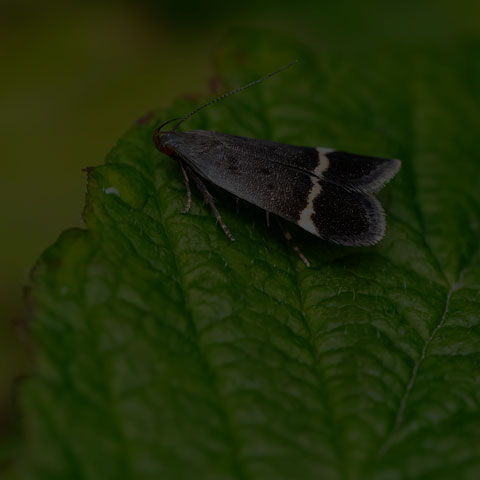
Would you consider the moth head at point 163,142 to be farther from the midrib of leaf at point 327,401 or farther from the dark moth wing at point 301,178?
the midrib of leaf at point 327,401

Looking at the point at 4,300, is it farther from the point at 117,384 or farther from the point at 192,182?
the point at 117,384

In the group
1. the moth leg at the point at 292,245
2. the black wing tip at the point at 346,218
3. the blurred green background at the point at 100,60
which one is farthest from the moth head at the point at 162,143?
the blurred green background at the point at 100,60

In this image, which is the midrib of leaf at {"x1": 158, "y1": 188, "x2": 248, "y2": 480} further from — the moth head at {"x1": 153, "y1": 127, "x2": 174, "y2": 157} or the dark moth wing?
the moth head at {"x1": 153, "y1": 127, "x2": 174, "y2": 157}

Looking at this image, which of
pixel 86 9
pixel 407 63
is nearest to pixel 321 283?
pixel 407 63

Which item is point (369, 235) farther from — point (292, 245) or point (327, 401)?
point (327, 401)

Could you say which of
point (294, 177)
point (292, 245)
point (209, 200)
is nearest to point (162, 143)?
point (209, 200)

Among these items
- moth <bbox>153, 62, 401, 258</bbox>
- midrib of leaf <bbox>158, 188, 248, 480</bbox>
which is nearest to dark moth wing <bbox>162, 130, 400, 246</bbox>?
moth <bbox>153, 62, 401, 258</bbox>

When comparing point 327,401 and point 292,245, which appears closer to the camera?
point 327,401
